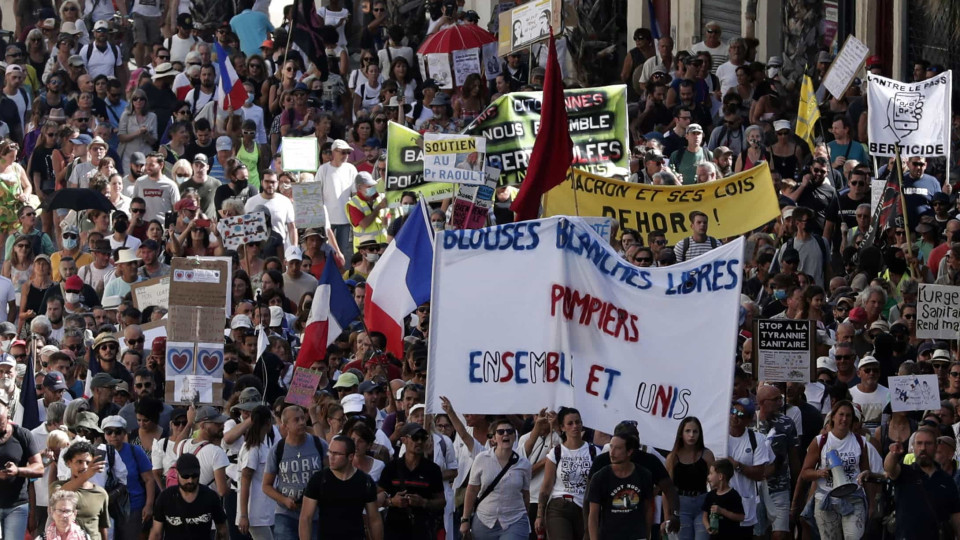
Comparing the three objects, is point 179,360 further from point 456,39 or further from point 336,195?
point 456,39

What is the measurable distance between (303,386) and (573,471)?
94.7 inches

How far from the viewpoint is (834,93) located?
82.0 feet

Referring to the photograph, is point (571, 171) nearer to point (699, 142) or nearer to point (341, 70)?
point (699, 142)

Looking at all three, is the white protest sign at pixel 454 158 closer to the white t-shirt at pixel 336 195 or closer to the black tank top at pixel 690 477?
the white t-shirt at pixel 336 195

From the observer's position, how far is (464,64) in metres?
29.2

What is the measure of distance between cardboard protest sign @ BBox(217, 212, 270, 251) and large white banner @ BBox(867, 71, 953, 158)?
577cm

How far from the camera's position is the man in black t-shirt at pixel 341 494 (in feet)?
53.5

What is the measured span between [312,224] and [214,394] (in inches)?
223

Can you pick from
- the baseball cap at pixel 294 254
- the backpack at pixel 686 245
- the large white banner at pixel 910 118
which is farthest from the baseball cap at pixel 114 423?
the large white banner at pixel 910 118

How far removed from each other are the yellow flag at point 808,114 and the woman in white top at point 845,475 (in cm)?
726

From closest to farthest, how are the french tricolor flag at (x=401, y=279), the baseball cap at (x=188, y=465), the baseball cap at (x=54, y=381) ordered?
the baseball cap at (x=188, y=465)
the baseball cap at (x=54, y=381)
the french tricolor flag at (x=401, y=279)

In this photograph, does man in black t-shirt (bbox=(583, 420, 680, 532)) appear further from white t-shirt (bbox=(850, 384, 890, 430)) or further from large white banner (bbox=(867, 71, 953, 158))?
large white banner (bbox=(867, 71, 953, 158))

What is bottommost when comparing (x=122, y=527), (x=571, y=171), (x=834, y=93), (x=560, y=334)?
(x=122, y=527)

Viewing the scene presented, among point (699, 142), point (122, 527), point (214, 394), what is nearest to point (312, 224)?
point (699, 142)
